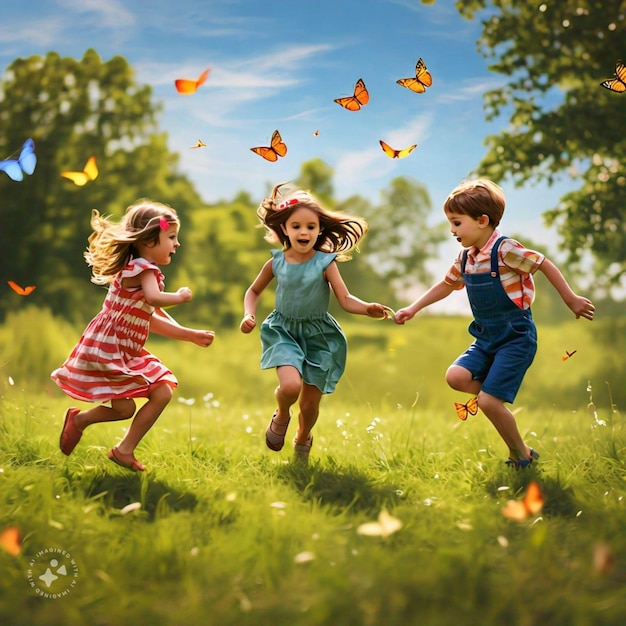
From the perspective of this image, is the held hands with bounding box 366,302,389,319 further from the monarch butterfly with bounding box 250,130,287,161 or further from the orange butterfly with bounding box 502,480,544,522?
the orange butterfly with bounding box 502,480,544,522

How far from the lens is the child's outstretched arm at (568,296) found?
4504mm

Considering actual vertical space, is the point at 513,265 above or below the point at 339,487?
above

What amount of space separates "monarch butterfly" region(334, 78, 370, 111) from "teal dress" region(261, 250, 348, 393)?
96 cm

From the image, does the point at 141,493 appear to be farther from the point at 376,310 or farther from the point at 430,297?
the point at 430,297

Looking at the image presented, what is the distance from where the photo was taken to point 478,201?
4695 millimetres

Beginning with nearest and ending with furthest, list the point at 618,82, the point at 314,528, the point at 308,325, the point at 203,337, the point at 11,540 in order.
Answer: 1. the point at 11,540
2. the point at 314,528
3. the point at 203,337
4. the point at 308,325
5. the point at 618,82

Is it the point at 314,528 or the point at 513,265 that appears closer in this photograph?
the point at 314,528

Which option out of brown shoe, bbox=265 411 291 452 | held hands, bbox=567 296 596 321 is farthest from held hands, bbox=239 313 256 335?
held hands, bbox=567 296 596 321

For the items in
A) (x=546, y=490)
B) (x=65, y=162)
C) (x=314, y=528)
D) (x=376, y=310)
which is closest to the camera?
(x=314, y=528)

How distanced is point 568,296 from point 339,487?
1753 millimetres

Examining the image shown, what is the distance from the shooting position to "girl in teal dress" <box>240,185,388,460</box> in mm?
4875

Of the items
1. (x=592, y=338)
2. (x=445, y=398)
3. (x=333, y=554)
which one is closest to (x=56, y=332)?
(x=445, y=398)

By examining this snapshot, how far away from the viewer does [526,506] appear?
4.06 m

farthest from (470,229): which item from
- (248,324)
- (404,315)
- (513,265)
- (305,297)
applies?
(248,324)
